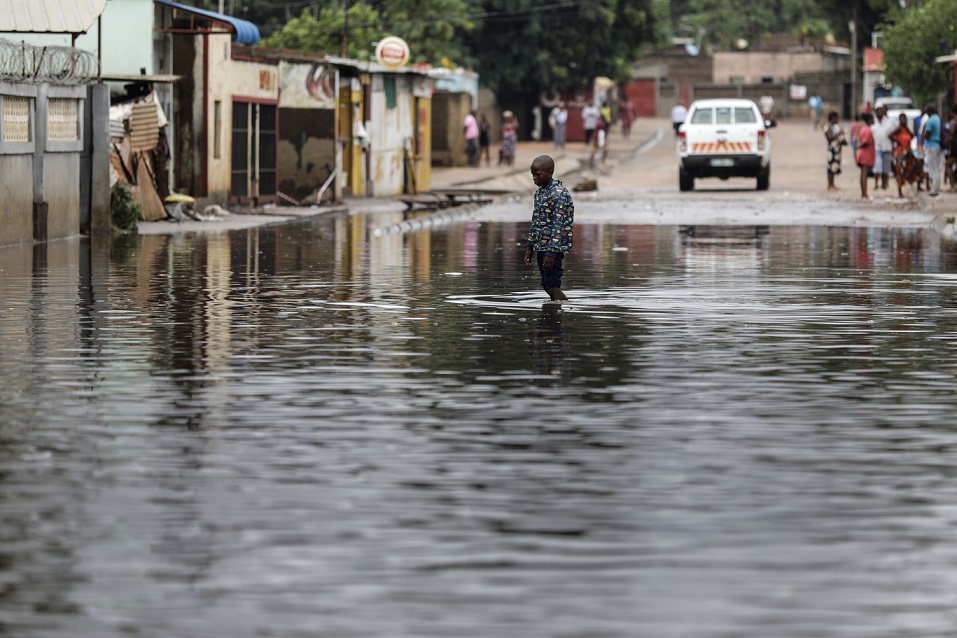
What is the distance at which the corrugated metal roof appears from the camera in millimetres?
27969

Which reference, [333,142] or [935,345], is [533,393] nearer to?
[935,345]

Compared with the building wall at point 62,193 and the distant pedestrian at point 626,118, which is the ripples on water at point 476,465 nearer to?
the building wall at point 62,193

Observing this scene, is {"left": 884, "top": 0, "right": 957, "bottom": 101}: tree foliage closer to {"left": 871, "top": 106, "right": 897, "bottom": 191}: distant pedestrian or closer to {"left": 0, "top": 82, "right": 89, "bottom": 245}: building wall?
{"left": 871, "top": 106, "right": 897, "bottom": 191}: distant pedestrian

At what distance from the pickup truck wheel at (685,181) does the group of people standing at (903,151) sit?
313 cm

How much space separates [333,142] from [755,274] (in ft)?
74.7

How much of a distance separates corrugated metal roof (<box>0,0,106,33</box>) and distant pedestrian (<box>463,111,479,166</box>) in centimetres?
3431

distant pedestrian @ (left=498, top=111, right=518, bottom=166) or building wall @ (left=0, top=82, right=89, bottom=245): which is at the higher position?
distant pedestrian @ (left=498, top=111, right=518, bottom=166)

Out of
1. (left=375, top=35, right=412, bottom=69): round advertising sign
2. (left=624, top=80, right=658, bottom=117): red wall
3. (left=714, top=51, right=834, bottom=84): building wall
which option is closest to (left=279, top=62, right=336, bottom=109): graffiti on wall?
(left=375, top=35, right=412, bottom=69): round advertising sign

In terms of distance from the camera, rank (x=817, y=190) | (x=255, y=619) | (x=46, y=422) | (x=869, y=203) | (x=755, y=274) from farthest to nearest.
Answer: (x=817, y=190)
(x=869, y=203)
(x=755, y=274)
(x=46, y=422)
(x=255, y=619)

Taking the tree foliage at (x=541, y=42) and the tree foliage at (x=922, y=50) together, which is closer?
the tree foliage at (x=922, y=50)

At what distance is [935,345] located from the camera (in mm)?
14273

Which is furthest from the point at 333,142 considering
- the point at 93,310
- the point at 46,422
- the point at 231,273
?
the point at 46,422

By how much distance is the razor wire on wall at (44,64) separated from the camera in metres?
25.3

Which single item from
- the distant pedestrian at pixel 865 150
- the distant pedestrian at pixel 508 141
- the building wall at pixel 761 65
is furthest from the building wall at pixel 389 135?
the building wall at pixel 761 65
